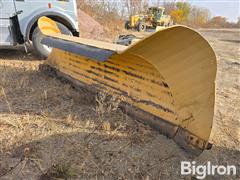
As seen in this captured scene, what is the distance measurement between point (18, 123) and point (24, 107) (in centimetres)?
50

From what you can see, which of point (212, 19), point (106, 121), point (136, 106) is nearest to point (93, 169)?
point (106, 121)

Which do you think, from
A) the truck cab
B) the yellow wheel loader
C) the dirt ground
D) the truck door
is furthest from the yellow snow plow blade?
the yellow wheel loader

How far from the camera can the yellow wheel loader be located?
61.4 ft

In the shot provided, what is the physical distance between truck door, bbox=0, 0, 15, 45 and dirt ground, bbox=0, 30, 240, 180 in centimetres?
204

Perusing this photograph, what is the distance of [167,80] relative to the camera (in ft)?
7.95

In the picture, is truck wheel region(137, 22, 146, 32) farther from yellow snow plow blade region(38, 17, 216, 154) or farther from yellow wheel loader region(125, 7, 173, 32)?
yellow snow plow blade region(38, 17, 216, 154)

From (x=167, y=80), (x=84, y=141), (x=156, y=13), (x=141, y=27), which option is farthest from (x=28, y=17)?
(x=156, y=13)

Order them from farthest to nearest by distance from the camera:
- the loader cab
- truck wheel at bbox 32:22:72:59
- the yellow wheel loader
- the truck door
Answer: the loader cab
the yellow wheel loader
truck wheel at bbox 32:22:72:59
the truck door

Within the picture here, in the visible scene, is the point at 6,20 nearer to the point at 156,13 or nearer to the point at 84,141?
the point at 84,141

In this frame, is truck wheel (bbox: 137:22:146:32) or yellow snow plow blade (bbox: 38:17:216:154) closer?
yellow snow plow blade (bbox: 38:17:216:154)

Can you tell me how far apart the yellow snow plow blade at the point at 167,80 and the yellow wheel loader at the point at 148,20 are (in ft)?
52.4

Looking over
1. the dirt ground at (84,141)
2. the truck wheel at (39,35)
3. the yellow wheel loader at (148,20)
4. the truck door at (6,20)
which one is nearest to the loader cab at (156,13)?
the yellow wheel loader at (148,20)

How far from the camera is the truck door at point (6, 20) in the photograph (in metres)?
5.27

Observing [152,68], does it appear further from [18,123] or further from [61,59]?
[61,59]
